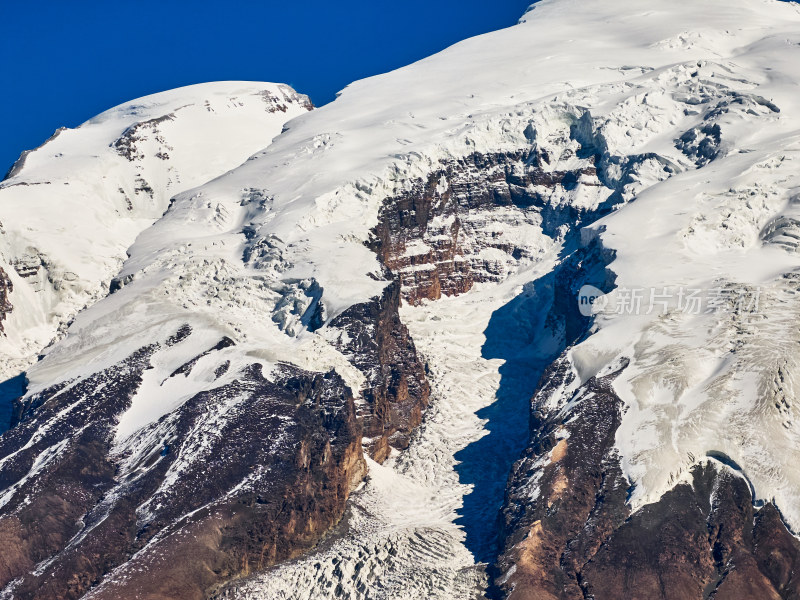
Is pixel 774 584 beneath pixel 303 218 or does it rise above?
beneath

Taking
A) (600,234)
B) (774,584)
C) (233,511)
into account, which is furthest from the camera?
(600,234)

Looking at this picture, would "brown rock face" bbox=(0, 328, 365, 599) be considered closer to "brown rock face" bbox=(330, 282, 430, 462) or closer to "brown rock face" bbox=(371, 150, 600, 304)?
"brown rock face" bbox=(330, 282, 430, 462)

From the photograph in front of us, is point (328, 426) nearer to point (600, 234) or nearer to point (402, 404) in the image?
point (402, 404)

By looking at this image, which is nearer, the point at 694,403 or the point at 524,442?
the point at 694,403

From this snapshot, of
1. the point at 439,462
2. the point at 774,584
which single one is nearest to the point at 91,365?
the point at 439,462

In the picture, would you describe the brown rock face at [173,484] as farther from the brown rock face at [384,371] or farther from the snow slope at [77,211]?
the snow slope at [77,211]

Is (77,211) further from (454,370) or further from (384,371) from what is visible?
(454,370)

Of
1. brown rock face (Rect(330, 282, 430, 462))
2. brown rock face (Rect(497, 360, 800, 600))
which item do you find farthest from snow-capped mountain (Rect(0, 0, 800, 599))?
brown rock face (Rect(330, 282, 430, 462))
